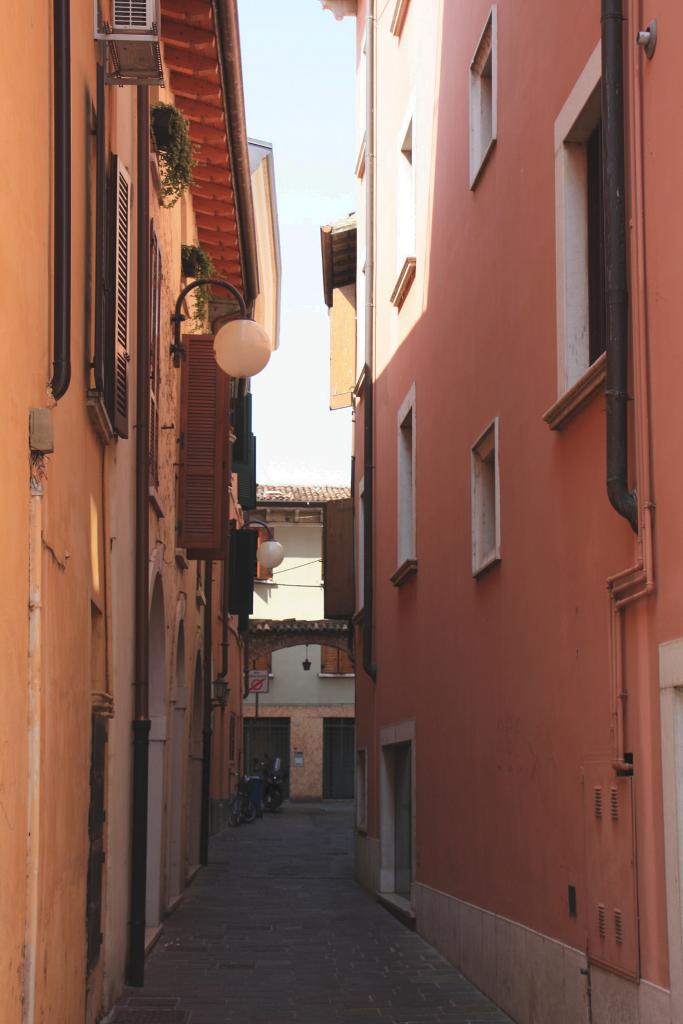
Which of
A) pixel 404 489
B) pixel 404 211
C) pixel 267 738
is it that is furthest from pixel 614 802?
pixel 267 738

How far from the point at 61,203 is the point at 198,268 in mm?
8908

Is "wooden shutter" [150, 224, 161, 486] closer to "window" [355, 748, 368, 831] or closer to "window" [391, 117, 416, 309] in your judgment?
"window" [391, 117, 416, 309]

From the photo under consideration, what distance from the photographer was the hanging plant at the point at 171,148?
12.0 m

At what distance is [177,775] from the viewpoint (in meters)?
15.1

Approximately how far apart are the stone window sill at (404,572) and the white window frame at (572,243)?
5910 millimetres

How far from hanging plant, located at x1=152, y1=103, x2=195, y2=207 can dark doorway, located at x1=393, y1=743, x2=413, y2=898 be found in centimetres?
644

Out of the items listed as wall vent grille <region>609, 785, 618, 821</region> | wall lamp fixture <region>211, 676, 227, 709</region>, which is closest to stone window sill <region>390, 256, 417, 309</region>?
wall vent grille <region>609, 785, 618, 821</region>

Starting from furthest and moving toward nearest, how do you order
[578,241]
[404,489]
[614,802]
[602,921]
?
1. [404,489]
2. [578,241]
3. [602,921]
4. [614,802]

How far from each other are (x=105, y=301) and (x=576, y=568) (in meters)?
3.05

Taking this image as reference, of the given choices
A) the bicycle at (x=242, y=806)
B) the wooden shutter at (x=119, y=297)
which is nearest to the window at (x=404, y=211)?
the wooden shutter at (x=119, y=297)

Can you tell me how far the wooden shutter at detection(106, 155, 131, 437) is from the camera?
27.8 ft

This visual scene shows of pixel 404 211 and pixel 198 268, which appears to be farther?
pixel 404 211

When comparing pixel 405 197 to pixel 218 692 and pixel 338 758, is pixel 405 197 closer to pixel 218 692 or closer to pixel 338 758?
pixel 218 692

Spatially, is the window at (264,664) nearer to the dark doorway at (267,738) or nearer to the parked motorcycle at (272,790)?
the dark doorway at (267,738)
